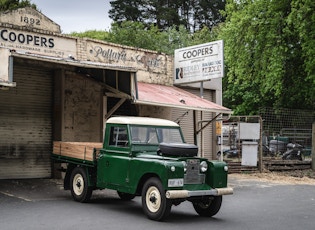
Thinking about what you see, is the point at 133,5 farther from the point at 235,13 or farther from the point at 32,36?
the point at 32,36

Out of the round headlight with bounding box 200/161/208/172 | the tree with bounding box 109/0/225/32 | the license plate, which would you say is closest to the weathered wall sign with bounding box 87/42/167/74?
the round headlight with bounding box 200/161/208/172

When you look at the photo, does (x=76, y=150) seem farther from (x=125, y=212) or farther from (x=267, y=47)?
(x=267, y=47)

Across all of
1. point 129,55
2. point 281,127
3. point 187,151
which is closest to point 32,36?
point 129,55

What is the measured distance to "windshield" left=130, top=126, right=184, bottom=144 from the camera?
1034cm

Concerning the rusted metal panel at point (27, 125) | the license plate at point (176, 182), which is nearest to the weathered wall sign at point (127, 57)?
the rusted metal panel at point (27, 125)

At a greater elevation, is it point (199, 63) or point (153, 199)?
point (199, 63)

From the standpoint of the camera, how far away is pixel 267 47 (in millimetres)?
23719

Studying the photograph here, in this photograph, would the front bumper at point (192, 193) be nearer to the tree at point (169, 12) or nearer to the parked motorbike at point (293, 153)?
the parked motorbike at point (293, 153)

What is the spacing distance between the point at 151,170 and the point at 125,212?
1450 millimetres

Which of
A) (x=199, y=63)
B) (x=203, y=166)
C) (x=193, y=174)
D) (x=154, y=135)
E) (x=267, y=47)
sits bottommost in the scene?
(x=193, y=174)

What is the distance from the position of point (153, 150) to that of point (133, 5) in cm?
4267

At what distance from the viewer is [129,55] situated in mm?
17750

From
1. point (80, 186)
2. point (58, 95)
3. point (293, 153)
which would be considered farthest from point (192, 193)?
point (293, 153)

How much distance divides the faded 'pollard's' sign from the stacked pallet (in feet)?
25.0
